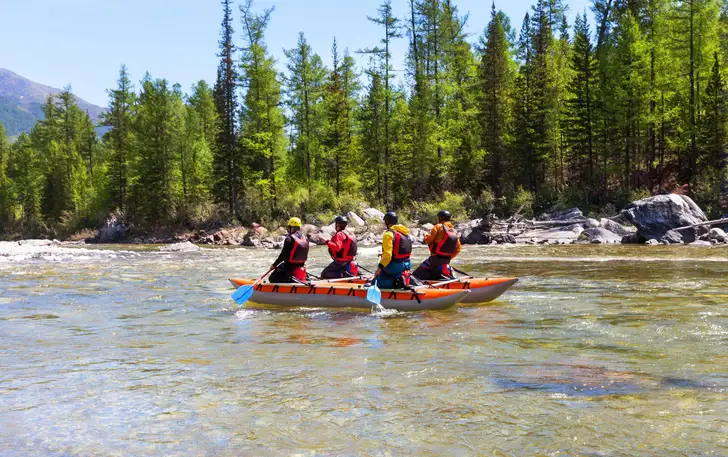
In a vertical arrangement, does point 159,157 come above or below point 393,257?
above

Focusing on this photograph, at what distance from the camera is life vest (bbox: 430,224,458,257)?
11.8m

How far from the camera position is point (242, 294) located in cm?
1162

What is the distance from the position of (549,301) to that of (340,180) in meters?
29.6

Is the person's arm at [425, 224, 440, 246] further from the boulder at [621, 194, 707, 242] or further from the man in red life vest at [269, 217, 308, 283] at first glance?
the boulder at [621, 194, 707, 242]

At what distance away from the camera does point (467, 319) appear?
1018 cm

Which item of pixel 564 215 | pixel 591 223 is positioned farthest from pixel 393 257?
pixel 564 215

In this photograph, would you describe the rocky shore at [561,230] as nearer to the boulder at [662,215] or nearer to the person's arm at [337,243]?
the boulder at [662,215]

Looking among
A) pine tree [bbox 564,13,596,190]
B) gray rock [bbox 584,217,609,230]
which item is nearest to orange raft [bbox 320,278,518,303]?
gray rock [bbox 584,217,609,230]

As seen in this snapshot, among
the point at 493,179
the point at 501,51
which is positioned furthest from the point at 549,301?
the point at 501,51

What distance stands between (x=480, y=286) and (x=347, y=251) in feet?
9.39

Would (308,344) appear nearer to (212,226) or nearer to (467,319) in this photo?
(467,319)

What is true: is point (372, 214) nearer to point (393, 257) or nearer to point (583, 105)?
point (583, 105)

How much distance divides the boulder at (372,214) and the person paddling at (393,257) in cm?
2333

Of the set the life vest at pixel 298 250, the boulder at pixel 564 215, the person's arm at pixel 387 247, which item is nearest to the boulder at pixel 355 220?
the boulder at pixel 564 215
